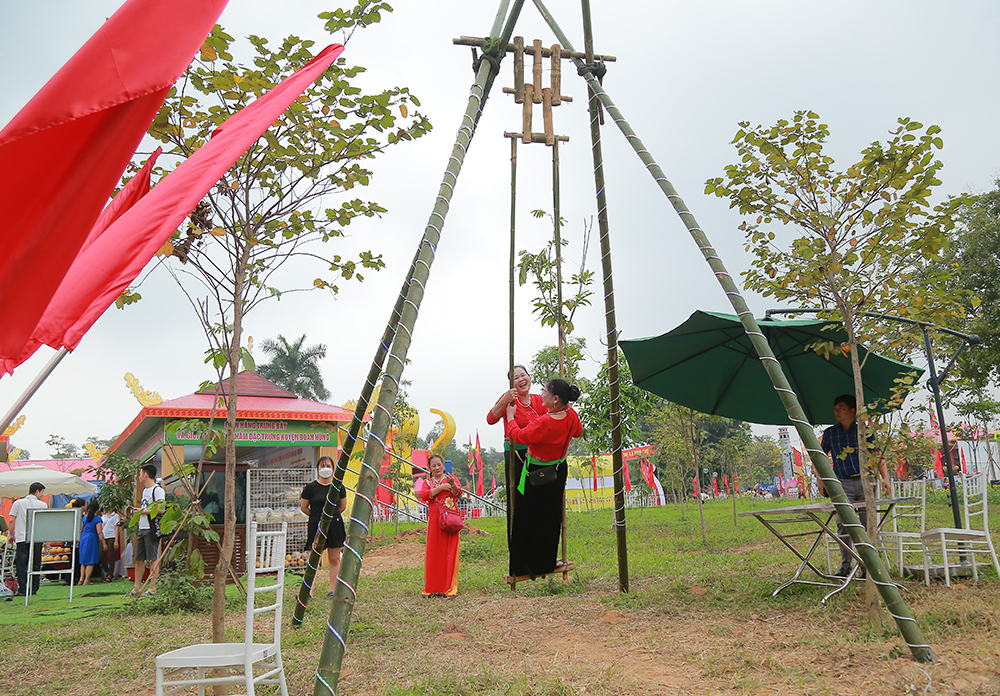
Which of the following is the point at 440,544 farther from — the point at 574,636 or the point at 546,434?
the point at 574,636

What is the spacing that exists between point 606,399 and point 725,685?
586cm

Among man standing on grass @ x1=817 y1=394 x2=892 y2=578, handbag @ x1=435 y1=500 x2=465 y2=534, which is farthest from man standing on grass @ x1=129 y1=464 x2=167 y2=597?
man standing on grass @ x1=817 y1=394 x2=892 y2=578

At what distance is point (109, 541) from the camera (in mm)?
10773

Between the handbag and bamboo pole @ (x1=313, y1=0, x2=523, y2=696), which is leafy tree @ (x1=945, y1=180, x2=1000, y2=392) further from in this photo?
bamboo pole @ (x1=313, y1=0, x2=523, y2=696)

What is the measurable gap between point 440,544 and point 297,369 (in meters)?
29.3

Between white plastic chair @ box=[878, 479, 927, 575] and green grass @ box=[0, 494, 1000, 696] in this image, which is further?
white plastic chair @ box=[878, 479, 927, 575]

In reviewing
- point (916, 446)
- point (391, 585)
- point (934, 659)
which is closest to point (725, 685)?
point (934, 659)

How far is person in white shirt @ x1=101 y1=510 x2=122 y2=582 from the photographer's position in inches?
415

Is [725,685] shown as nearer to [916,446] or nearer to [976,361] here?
[916,446]

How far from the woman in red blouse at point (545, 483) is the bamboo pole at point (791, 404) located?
1.61m

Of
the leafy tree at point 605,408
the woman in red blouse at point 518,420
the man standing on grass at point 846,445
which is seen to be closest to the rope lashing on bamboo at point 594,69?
the woman in red blouse at point 518,420

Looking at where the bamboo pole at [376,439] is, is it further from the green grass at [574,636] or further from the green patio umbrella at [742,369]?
the green patio umbrella at [742,369]

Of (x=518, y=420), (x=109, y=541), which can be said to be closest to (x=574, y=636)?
(x=518, y=420)

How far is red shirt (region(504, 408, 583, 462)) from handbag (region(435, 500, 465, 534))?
194 centimetres
